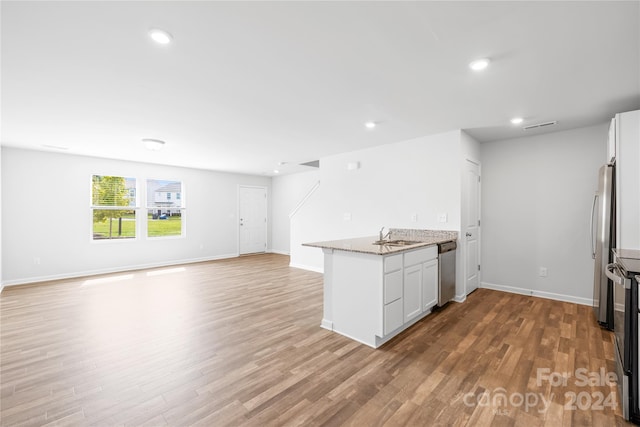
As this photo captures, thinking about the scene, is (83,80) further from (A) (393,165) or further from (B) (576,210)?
(B) (576,210)

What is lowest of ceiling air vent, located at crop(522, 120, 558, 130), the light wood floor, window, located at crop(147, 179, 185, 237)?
the light wood floor

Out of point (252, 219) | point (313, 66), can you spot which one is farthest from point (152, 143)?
point (252, 219)

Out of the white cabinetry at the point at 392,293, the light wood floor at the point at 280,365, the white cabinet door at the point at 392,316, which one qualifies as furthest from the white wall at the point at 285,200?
the white cabinet door at the point at 392,316

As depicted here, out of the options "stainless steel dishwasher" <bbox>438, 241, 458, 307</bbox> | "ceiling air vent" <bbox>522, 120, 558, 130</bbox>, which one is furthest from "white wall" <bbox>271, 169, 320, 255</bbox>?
"ceiling air vent" <bbox>522, 120, 558, 130</bbox>

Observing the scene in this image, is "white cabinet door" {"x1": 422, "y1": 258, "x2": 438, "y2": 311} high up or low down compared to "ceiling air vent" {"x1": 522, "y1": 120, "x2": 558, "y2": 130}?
down

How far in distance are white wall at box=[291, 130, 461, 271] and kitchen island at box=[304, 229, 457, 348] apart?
1015mm

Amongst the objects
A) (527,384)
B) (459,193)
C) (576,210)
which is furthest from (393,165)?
(527,384)

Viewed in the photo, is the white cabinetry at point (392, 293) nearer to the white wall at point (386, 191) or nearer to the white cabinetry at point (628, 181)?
the white wall at point (386, 191)

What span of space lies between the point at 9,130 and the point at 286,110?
4075 millimetres

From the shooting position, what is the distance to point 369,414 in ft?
5.91

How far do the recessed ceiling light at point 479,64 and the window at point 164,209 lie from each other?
6.96 meters

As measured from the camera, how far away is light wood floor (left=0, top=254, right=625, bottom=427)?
1.82m

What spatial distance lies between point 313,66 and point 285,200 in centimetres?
675

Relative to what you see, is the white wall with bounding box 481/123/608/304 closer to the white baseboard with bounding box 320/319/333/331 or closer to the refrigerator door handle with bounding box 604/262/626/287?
the refrigerator door handle with bounding box 604/262/626/287
